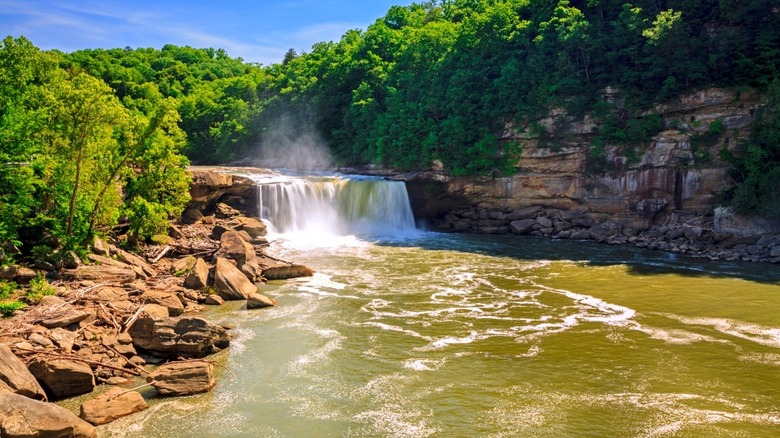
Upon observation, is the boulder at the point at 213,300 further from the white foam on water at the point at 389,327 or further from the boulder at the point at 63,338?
the boulder at the point at 63,338

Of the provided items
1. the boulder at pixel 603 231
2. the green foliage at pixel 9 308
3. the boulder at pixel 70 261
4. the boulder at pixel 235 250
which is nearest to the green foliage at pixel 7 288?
the green foliage at pixel 9 308

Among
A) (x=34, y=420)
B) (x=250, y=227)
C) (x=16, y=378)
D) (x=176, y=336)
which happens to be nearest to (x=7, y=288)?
(x=176, y=336)

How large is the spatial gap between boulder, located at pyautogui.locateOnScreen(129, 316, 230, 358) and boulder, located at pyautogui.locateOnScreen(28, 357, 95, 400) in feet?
6.90

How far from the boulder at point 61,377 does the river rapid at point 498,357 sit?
72.4 inches

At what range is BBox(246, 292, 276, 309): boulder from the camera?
1938cm

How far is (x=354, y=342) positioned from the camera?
53.5ft

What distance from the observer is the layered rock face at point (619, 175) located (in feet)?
108

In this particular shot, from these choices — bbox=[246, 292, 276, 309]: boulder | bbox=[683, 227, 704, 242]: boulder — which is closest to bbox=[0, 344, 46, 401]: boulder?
bbox=[246, 292, 276, 309]: boulder

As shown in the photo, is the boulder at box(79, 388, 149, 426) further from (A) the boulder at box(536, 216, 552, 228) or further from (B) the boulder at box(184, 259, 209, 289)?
(A) the boulder at box(536, 216, 552, 228)

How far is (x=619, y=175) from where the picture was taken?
36.0 m

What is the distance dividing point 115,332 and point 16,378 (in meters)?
3.66

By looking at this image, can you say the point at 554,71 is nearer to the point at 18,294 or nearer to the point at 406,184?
the point at 406,184

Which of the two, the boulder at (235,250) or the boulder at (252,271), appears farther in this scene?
the boulder at (235,250)

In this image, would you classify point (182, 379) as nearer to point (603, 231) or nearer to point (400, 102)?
point (603, 231)
